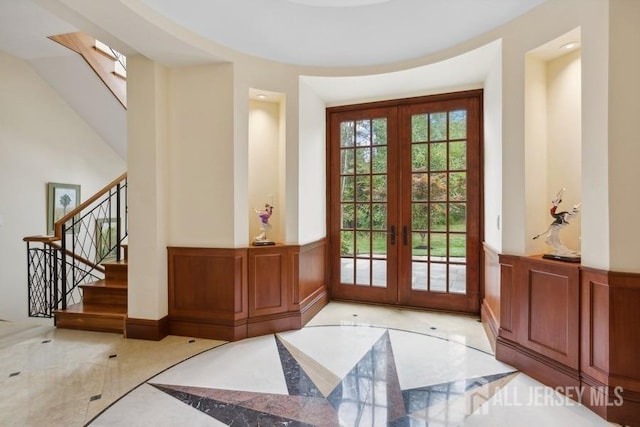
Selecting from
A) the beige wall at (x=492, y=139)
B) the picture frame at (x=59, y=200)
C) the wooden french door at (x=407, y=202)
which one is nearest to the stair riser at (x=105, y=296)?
the beige wall at (x=492, y=139)

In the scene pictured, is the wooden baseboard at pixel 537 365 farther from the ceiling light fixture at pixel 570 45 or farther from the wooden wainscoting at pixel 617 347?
the ceiling light fixture at pixel 570 45

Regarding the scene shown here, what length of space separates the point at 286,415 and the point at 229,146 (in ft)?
7.70

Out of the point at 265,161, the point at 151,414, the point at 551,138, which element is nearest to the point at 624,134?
the point at 551,138

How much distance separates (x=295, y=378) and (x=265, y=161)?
2.38m

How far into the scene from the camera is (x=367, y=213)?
4.26 meters

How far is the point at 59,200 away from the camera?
495 centimetres

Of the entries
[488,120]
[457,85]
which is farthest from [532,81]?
[457,85]

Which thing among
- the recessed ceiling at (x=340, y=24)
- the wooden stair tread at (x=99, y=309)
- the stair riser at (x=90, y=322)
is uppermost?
the recessed ceiling at (x=340, y=24)

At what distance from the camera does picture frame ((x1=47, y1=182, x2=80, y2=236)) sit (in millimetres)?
4812

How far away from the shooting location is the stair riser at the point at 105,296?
11.8 ft

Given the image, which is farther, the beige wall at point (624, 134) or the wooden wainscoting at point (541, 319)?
the wooden wainscoting at point (541, 319)

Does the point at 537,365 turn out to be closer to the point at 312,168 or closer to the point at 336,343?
the point at 336,343

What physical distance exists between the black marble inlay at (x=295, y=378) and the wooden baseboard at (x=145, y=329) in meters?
1.27

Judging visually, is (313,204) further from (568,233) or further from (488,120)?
(568,233)
